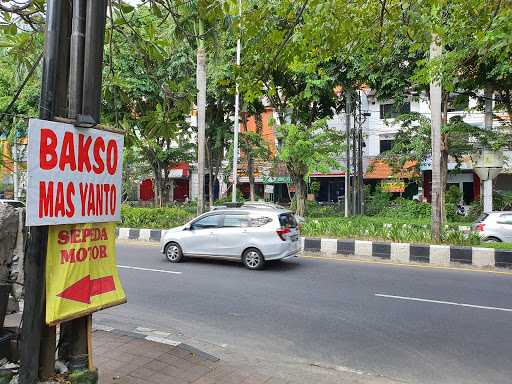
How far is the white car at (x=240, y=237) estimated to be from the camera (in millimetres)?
10281

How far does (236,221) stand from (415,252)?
15.7 ft

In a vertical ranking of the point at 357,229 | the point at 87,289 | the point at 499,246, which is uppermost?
the point at 357,229

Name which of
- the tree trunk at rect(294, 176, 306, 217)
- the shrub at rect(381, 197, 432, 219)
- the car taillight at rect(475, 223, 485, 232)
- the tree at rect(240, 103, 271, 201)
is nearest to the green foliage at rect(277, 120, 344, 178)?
the tree trunk at rect(294, 176, 306, 217)

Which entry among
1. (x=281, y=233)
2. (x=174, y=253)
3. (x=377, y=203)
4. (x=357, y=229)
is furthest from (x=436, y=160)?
(x=377, y=203)

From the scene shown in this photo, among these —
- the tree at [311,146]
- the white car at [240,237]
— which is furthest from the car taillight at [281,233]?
the tree at [311,146]

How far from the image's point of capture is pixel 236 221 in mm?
10844

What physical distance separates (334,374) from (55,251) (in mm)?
2983

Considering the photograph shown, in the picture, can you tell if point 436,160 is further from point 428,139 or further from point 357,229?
point 428,139

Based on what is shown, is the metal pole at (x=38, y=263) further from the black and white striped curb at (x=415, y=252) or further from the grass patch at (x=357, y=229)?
the grass patch at (x=357, y=229)

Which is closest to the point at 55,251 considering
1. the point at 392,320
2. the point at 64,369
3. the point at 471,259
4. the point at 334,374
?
the point at 64,369

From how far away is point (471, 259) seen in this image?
36.0 feet

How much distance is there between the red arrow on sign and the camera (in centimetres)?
306

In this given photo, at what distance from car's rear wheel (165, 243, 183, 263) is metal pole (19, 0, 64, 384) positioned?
8.43 metres

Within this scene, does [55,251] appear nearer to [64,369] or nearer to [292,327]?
[64,369]
